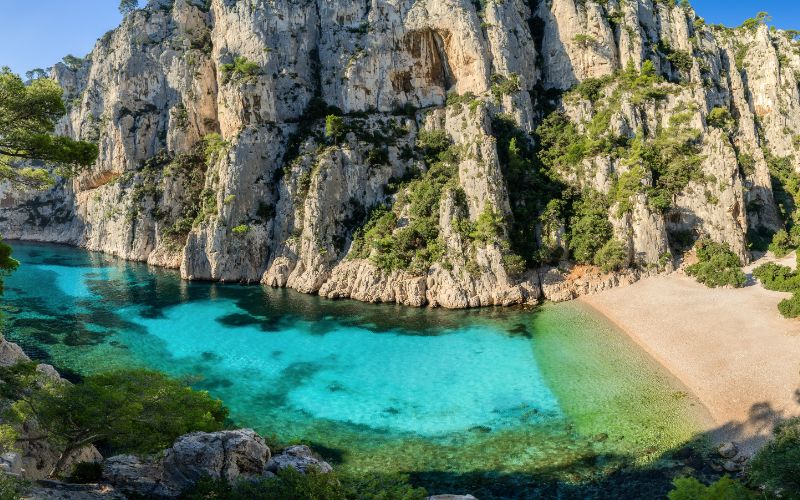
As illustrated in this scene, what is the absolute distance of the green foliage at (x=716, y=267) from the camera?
111 feet

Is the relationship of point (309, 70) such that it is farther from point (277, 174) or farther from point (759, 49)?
point (759, 49)

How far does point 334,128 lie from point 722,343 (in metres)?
39.3

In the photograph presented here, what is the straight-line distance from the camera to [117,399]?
12.0 meters

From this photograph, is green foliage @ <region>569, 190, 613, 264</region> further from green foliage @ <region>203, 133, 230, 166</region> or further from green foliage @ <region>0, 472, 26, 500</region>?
green foliage @ <region>203, 133, 230, 166</region>

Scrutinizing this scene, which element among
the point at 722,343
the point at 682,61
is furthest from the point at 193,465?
the point at 682,61

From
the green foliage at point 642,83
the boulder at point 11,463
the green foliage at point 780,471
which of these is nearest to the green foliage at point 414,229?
the green foliage at point 642,83

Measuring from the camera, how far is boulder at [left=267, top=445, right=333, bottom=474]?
542 inches

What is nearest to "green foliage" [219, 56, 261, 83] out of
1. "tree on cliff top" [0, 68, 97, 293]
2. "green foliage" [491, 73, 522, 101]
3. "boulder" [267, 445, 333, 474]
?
"green foliage" [491, 73, 522, 101]

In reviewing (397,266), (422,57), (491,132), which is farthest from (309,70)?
(397,266)

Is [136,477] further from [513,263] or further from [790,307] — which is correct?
[790,307]

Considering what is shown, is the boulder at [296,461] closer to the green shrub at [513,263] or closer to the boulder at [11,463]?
the boulder at [11,463]

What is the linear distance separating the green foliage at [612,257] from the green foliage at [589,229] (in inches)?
33.5

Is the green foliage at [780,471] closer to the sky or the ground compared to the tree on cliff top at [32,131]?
closer to the ground

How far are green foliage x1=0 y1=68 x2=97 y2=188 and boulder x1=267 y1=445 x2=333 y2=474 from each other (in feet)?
34.8
